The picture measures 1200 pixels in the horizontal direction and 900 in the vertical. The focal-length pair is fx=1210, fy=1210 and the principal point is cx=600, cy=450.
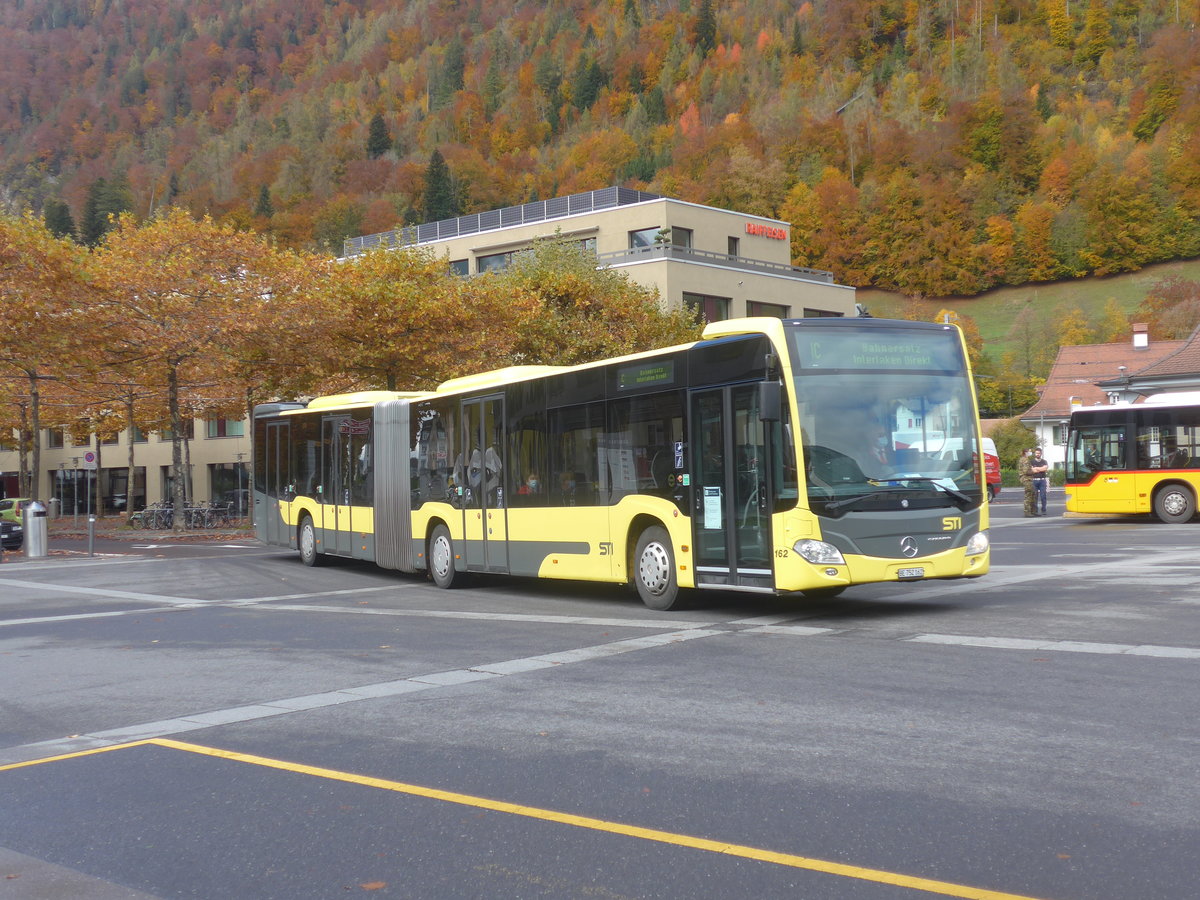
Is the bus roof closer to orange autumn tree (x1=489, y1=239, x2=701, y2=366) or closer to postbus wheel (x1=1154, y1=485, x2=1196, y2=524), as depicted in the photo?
orange autumn tree (x1=489, y1=239, x2=701, y2=366)

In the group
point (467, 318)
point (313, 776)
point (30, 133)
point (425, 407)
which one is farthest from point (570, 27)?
point (313, 776)

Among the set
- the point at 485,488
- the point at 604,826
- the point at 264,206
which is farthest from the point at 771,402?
the point at 264,206

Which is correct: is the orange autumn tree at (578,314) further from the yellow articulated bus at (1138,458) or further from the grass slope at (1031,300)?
the grass slope at (1031,300)

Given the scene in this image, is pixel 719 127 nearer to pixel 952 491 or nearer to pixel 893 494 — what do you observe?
pixel 952 491

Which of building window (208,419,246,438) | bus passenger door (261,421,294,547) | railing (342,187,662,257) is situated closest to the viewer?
bus passenger door (261,421,294,547)

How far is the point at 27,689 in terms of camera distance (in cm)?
945

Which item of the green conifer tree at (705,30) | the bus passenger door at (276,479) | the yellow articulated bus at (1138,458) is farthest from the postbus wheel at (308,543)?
the green conifer tree at (705,30)

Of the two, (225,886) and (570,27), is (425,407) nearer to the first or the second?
(225,886)

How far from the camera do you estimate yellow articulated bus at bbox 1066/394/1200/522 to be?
27125mm

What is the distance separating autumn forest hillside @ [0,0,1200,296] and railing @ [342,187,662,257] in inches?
1532

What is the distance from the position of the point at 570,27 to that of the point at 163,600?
569 feet

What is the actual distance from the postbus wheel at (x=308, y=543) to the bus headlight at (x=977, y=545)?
45.5ft

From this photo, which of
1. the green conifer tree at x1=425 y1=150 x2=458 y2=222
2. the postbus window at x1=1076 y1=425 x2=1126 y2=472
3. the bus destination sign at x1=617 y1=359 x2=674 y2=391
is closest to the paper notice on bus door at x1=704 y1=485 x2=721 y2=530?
the bus destination sign at x1=617 y1=359 x2=674 y2=391

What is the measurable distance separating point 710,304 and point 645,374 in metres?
46.2
